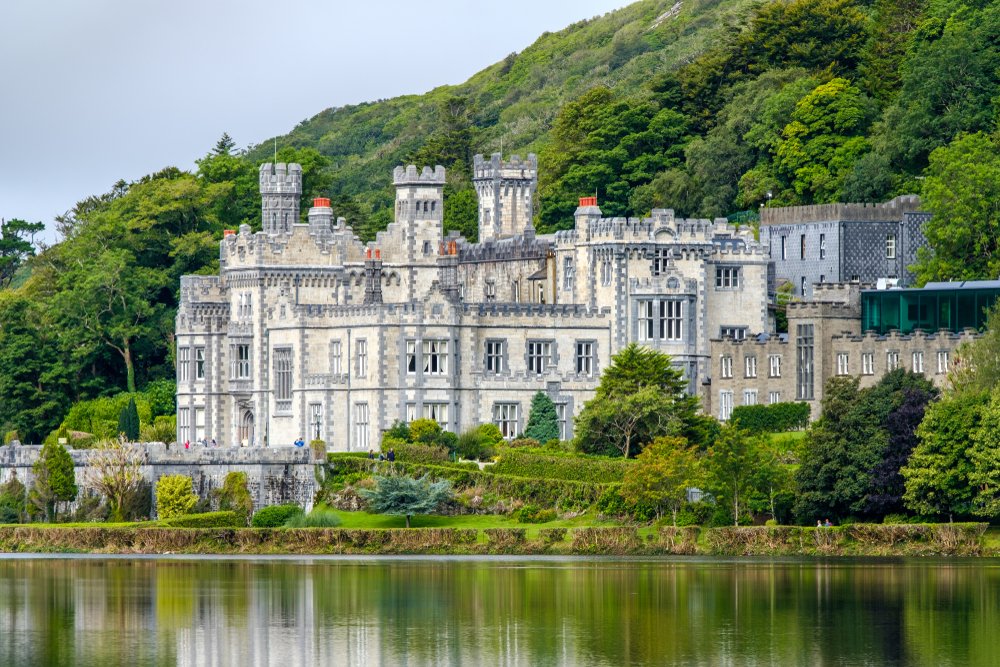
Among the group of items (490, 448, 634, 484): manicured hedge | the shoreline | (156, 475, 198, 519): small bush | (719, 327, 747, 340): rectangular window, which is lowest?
the shoreline

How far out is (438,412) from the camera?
10544 cm

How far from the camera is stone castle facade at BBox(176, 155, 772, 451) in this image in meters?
106

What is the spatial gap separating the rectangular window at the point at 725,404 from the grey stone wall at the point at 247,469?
15781 mm

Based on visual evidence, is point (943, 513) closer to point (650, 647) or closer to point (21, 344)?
point (650, 647)

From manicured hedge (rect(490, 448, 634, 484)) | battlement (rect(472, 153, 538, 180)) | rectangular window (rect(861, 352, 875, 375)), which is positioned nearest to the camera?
manicured hedge (rect(490, 448, 634, 484))

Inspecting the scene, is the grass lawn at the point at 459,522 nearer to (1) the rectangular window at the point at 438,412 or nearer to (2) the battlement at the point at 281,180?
(1) the rectangular window at the point at 438,412

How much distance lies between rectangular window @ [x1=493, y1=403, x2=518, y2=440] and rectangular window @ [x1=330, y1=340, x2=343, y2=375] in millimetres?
5940

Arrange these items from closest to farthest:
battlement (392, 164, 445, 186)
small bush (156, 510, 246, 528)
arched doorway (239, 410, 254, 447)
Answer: small bush (156, 510, 246, 528) → battlement (392, 164, 445, 186) → arched doorway (239, 410, 254, 447)

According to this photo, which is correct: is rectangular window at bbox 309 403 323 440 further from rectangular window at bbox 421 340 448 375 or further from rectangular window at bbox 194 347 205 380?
rectangular window at bbox 194 347 205 380

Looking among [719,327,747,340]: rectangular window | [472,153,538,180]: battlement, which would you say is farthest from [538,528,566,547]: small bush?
[472,153,538,180]: battlement

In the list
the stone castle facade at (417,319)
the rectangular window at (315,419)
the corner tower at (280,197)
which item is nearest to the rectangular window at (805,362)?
the stone castle facade at (417,319)

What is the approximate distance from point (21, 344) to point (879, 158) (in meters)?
37.5

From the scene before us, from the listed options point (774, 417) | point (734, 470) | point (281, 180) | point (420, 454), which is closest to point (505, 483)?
point (420, 454)

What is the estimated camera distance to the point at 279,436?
10844 centimetres
